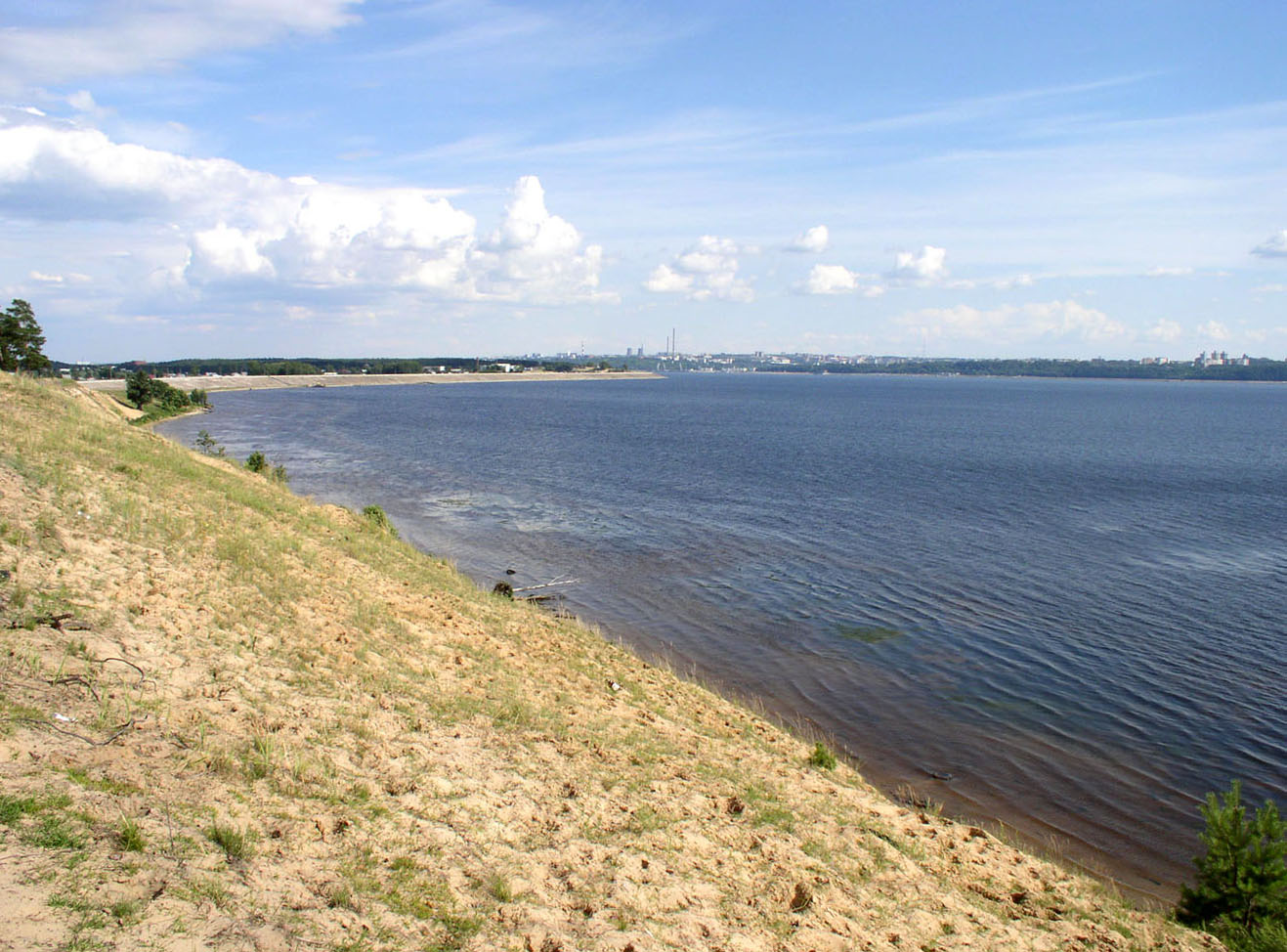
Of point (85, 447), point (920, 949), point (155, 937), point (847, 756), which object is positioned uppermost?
point (85, 447)

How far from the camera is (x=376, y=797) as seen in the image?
11023mm

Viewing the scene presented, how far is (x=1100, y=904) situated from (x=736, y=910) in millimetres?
6556

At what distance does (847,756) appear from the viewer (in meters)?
19.7

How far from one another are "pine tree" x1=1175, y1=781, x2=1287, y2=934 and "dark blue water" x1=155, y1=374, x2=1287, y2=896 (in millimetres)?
3499

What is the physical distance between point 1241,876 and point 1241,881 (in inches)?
2.6

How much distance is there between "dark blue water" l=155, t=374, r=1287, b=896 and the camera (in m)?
20.0

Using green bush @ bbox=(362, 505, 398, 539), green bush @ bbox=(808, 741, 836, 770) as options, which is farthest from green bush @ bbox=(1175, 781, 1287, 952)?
green bush @ bbox=(362, 505, 398, 539)

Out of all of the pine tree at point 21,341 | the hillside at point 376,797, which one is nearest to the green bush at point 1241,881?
the hillside at point 376,797

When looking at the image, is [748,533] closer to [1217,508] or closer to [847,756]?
[847,756]

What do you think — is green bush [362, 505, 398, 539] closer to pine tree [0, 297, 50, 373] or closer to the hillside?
the hillside

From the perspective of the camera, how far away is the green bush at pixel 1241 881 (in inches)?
464

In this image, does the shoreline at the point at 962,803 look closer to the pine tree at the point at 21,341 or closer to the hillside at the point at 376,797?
the hillside at the point at 376,797

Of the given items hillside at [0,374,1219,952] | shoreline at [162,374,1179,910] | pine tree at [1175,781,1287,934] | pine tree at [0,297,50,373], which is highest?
pine tree at [0,297,50,373]

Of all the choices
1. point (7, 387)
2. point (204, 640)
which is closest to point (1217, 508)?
point (204, 640)
